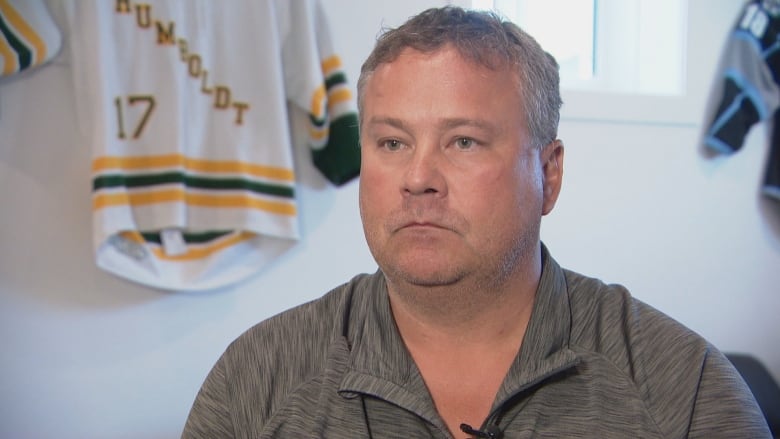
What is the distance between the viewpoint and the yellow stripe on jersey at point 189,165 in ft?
5.31

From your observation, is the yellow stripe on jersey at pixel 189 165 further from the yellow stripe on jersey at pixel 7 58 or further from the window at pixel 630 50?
the window at pixel 630 50

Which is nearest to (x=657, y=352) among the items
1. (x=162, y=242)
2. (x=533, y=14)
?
(x=162, y=242)

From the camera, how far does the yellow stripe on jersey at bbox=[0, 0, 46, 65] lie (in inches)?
60.4

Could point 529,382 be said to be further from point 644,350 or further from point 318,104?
point 318,104

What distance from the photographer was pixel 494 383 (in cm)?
106

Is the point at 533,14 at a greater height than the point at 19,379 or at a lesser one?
greater

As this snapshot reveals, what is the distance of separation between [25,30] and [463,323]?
113 cm

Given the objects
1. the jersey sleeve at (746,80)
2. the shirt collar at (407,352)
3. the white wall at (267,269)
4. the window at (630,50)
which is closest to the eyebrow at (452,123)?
the shirt collar at (407,352)

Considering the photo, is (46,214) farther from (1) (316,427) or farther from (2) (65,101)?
(1) (316,427)

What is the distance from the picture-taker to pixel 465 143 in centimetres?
103

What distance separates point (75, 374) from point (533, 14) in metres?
1.70

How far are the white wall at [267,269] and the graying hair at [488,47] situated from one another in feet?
2.88

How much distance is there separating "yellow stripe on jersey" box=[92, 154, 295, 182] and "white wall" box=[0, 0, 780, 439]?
11cm

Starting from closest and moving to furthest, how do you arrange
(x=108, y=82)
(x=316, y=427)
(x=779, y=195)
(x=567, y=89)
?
(x=316, y=427) < (x=108, y=82) < (x=567, y=89) < (x=779, y=195)
